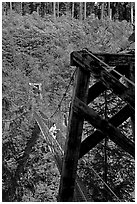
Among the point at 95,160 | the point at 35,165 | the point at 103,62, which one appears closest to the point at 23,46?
the point at 35,165

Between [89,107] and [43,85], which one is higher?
[89,107]

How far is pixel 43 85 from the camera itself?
11.4 meters

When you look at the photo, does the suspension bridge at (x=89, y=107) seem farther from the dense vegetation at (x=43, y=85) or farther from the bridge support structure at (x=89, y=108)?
the dense vegetation at (x=43, y=85)

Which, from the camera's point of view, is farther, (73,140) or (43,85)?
(43,85)

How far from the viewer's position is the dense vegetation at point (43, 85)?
19.1ft

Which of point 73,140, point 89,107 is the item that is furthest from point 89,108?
point 73,140

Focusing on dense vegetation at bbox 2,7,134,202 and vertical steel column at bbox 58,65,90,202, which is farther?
dense vegetation at bbox 2,7,134,202

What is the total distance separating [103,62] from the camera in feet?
3.82

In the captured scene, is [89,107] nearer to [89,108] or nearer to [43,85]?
[89,108]

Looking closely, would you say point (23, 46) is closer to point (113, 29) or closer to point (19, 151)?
point (113, 29)

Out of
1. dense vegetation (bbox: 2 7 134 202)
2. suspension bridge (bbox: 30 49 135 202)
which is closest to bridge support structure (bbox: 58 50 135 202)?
suspension bridge (bbox: 30 49 135 202)

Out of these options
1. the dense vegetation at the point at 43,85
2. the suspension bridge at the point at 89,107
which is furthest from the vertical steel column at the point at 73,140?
the dense vegetation at the point at 43,85

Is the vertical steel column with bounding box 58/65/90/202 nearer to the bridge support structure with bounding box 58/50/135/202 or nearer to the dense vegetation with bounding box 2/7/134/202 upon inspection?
the bridge support structure with bounding box 58/50/135/202

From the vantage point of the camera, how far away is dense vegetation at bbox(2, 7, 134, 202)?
582cm
